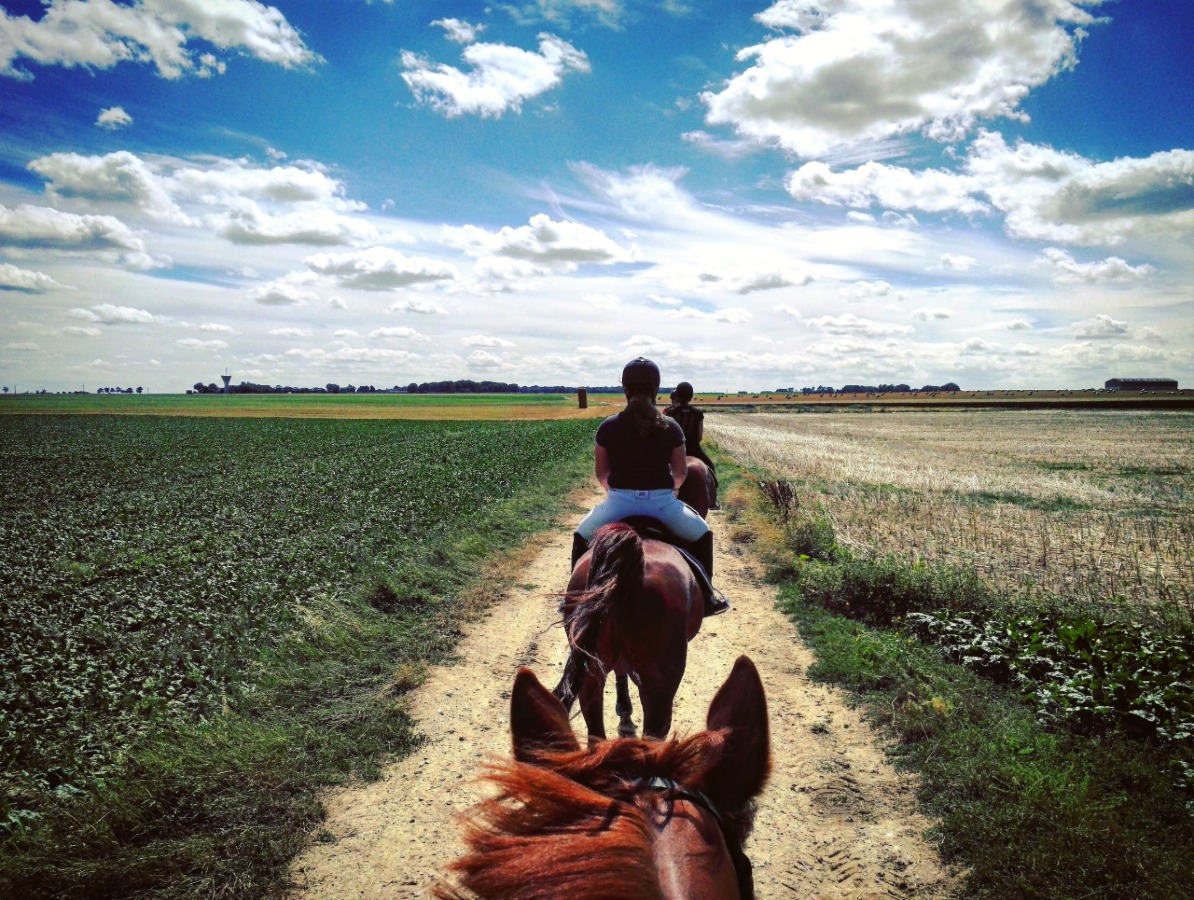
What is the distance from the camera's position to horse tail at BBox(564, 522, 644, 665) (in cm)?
305

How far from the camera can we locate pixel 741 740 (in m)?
1.80

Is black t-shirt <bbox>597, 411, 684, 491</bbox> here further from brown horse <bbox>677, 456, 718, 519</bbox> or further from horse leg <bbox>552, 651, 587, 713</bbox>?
brown horse <bbox>677, 456, 718, 519</bbox>

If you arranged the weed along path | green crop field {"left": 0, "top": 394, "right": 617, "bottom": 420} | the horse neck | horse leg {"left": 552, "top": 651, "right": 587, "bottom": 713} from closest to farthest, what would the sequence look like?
the horse neck → horse leg {"left": 552, "top": 651, "right": 587, "bottom": 713} → the weed along path → green crop field {"left": 0, "top": 394, "right": 617, "bottom": 420}

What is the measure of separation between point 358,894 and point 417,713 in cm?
211

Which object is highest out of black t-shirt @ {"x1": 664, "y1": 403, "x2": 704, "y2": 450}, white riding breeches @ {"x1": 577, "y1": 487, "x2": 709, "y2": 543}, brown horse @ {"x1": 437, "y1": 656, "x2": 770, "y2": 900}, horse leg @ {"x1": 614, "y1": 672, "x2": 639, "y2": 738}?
black t-shirt @ {"x1": 664, "y1": 403, "x2": 704, "y2": 450}

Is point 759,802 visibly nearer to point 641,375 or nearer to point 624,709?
point 624,709

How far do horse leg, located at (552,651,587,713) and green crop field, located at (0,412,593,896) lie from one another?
2.48m

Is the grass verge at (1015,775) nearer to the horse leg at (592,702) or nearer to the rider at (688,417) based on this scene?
the horse leg at (592,702)

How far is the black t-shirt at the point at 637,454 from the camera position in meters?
4.39

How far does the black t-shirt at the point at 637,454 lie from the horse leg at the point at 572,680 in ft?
6.17

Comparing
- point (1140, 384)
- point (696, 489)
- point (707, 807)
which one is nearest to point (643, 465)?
point (707, 807)

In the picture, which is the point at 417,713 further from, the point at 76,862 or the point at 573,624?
the point at 573,624

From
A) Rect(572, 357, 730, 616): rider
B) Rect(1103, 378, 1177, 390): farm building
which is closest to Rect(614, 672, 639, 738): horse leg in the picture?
Rect(572, 357, 730, 616): rider

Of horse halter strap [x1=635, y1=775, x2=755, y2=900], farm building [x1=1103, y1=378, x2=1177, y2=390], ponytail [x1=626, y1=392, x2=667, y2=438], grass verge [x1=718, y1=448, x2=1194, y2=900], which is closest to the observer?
horse halter strap [x1=635, y1=775, x2=755, y2=900]
